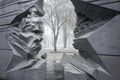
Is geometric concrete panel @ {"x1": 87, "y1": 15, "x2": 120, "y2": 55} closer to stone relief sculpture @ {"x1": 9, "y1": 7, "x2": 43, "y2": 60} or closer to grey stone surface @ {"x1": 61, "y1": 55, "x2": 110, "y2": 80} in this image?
grey stone surface @ {"x1": 61, "y1": 55, "x2": 110, "y2": 80}

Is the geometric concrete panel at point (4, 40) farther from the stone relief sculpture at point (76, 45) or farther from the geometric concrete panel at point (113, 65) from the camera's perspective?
the geometric concrete panel at point (113, 65)

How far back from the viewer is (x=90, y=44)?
3.63 meters

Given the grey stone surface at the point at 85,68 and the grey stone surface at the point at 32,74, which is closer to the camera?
the grey stone surface at the point at 85,68

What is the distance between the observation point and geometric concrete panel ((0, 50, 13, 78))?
15.3 feet

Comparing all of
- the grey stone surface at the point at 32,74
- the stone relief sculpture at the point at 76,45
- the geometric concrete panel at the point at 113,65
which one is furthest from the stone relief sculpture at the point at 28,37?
the geometric concrete panel at the point at 113,65

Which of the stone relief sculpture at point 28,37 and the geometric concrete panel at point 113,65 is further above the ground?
the stone relief sculpture at point 28,37

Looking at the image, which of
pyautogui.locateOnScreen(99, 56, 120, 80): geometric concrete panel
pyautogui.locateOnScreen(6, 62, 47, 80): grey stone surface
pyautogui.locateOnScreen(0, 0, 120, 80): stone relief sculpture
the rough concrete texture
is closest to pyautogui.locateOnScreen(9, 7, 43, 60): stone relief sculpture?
pyautogui.locateOnScreen(0, 0, 120, 80): stone relief sculpture

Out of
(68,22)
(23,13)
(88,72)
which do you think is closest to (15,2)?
(23,13)

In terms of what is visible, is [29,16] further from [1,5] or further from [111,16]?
[111,16]

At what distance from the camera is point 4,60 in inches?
193

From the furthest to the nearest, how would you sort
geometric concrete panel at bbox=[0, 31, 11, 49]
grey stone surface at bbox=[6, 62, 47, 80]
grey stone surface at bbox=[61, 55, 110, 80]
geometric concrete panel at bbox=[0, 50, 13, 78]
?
1. geometric concrete panel at bbox=[0, 31, 11, 49]
2. geometric concrete panel at bbox=[0, 50, 13, 78]
3. grey stone surface at bbox=[6, 62, 47, 80]
4. grey stone surface at bbox=[61, 55, 110, 80]

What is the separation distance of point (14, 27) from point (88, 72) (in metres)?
2.73

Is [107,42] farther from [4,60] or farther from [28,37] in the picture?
[4,60]

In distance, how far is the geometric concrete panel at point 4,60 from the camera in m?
4.68
